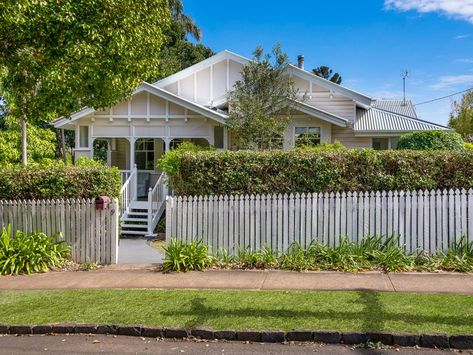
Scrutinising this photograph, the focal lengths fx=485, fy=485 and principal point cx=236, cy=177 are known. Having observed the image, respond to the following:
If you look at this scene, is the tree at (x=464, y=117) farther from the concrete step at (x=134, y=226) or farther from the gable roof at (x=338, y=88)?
the concrete step at (x=134, y=226)

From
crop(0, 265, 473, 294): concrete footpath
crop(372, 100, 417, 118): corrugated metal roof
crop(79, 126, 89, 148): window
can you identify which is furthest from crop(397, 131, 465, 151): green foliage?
crop(372, 100, 417, 118): corrugated metal roof

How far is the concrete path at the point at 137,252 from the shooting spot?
10.9 metres

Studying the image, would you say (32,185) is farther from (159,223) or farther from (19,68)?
(159,223)

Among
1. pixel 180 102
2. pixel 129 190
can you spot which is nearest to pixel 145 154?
pixel 180 102

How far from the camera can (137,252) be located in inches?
473

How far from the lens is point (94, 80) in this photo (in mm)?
10664

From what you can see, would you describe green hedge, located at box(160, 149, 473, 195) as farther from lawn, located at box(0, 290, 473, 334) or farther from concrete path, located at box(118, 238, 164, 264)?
lawn, located at box(0, 290, 473, 334)

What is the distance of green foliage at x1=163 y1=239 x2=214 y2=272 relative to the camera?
29.8 feet

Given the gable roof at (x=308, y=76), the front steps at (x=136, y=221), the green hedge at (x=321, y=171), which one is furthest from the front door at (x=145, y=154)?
the green hedge at (x=321, y=171)

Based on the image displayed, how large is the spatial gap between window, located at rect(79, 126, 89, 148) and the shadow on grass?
548 inches

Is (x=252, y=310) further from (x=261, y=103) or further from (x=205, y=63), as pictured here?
(x=205, y=63)

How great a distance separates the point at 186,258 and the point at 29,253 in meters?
3.11

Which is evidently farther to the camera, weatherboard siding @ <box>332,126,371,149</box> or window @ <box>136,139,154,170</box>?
window @ <box>136,139,154,170</box>

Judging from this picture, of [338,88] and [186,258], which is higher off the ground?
[338,88]
